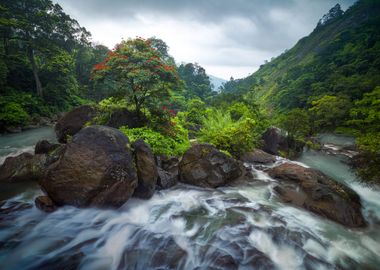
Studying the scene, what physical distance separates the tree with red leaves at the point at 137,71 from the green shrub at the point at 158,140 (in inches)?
53.8

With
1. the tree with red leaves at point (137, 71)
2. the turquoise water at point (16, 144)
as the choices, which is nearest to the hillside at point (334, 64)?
the tree with red leaves at point (137, 71)

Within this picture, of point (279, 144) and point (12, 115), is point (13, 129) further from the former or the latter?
point (279, 144)

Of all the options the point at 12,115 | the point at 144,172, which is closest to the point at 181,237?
the point at 144,172

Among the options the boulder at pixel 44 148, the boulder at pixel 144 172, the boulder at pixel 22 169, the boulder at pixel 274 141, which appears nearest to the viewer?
the boulder at pixel 144 172

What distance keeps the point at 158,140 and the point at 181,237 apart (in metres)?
4.25

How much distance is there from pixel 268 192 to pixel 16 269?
6600 mm

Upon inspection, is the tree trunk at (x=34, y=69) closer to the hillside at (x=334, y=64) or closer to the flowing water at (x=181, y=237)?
the flowing water at (x=181, y=237)

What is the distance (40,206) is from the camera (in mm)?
4867

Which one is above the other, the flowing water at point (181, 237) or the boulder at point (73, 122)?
the boulder at point (73, 122)

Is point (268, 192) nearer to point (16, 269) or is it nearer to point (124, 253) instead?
point (124, 253)

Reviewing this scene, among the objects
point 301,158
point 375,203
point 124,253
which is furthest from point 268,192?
point 301,158

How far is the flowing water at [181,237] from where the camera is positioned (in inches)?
149

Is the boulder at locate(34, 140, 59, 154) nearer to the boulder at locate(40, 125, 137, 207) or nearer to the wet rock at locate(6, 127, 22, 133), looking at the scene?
the boulder at locate(40, 125, 137, 207)

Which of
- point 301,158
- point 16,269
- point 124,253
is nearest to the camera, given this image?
point 16,269
